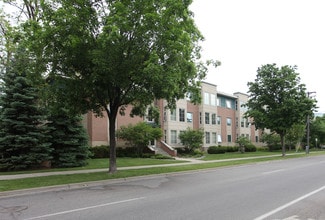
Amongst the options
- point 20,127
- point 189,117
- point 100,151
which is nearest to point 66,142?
point 20,127

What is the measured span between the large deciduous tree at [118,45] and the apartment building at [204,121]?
14.9m

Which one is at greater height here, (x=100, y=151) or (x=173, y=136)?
(x=173, y=136)

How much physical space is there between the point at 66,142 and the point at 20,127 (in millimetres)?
3019

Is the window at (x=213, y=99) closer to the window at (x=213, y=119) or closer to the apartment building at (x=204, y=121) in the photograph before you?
the apartment building at (x=204, y=121)

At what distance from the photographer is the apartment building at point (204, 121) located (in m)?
30.0

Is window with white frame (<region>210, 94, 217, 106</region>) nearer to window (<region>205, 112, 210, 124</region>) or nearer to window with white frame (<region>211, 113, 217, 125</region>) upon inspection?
window with white frame (<region>211, 113, 217, 125</region>)

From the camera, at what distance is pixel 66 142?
19984mm

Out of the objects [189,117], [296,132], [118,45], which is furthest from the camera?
[296,132]

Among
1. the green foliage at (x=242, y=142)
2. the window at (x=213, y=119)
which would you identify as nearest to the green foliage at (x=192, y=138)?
the window at (x=213, y=119)

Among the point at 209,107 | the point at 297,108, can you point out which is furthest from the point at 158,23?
the point at 209,107

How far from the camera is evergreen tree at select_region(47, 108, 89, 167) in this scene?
2003 cm

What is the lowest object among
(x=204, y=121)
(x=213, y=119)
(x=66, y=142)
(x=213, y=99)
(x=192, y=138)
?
(x=192, y=138)

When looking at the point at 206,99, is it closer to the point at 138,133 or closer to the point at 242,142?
the point at 242,142

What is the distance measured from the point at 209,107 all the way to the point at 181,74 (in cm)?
3125
